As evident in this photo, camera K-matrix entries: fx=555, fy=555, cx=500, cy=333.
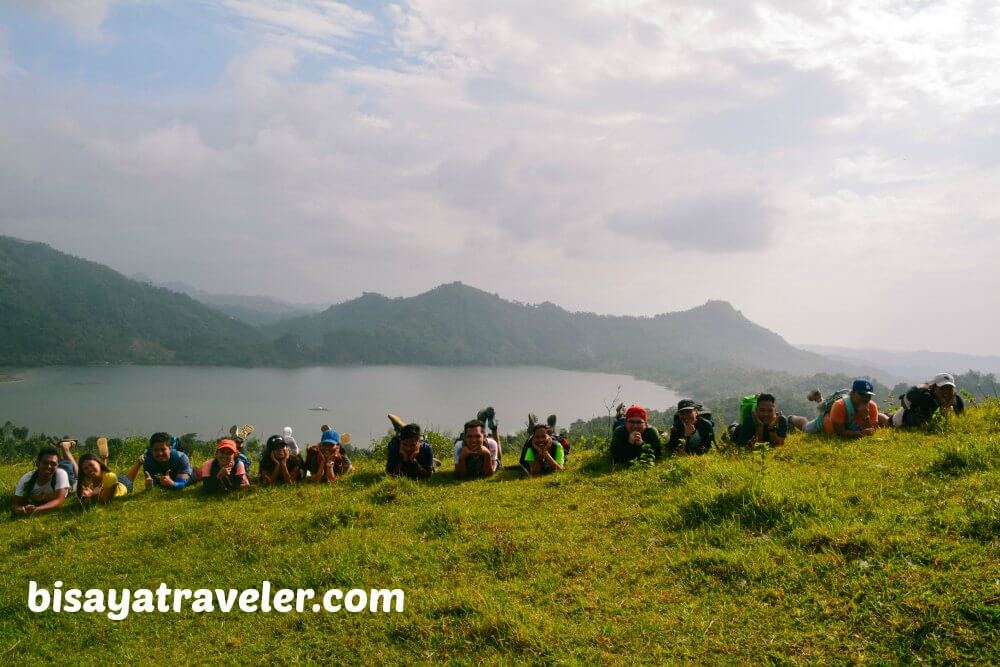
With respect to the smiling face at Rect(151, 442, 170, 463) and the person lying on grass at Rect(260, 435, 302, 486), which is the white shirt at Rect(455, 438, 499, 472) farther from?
the smiling face at Rect(151, 442, 170, 463)

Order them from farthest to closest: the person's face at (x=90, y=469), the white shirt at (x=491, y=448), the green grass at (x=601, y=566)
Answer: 1. the white shirt at (x=491, y=448)
2. the person's face at (x=90, y=469)
3. the green grass at (x=601, y=566)

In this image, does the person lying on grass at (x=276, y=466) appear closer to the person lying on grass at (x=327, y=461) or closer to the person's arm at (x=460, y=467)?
the person lying on grass at (x=327, y=461)

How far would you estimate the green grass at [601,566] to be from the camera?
3.61m

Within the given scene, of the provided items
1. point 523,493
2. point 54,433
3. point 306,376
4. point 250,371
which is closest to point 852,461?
point 523,493

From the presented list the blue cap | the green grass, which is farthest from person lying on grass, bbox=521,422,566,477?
the blue cap

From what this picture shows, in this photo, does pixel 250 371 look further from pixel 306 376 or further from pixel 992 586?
pixel 992 586

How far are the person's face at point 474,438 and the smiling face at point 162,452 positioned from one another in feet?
16.0

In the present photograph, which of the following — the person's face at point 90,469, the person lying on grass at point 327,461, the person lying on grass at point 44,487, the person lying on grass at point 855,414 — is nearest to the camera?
the person lying on grass at point 44,487

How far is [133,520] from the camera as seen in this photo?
7.30 meters

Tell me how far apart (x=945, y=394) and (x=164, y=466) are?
12220 mm

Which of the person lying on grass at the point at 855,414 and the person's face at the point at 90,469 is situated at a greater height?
the person lying on grass at the point at 855,414

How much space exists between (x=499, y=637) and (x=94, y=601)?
3891 millimetres

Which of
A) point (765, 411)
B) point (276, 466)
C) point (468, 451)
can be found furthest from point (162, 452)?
point (765, 411)

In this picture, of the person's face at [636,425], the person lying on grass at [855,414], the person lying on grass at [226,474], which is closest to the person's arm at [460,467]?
the person's face at [636,425]
